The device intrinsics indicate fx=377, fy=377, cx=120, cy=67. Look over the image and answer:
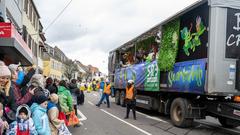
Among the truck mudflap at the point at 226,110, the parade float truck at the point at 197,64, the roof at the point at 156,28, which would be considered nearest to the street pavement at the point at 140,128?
the parade float truck at the point at 197,64

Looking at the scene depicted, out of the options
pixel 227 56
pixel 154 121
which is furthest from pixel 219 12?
pixel 154 121

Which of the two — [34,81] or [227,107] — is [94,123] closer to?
[227,107]

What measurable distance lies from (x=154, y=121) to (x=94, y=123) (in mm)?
2348

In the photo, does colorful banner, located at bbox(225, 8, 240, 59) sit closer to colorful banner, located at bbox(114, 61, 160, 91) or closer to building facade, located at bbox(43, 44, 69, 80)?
colorful banner, located at bbox(114, 61, 160, 91)

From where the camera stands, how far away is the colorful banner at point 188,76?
10.6 meters

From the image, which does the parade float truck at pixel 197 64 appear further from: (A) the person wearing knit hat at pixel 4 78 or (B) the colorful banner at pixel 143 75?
(A) the person wearing knit hat at pixel 4 78

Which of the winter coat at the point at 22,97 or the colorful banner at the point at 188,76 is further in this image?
the colorful banner at the point at 188,76

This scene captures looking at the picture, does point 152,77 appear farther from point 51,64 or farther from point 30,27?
point 51,64

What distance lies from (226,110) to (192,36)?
8.64 feet

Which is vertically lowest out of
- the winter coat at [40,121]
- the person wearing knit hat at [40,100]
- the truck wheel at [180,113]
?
the truck wheel at [180,113]

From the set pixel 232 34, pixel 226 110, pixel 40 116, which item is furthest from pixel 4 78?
pixel 232 34

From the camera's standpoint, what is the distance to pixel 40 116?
19.1ft

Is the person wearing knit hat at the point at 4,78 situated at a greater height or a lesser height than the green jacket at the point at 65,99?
greater

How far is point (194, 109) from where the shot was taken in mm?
11469
